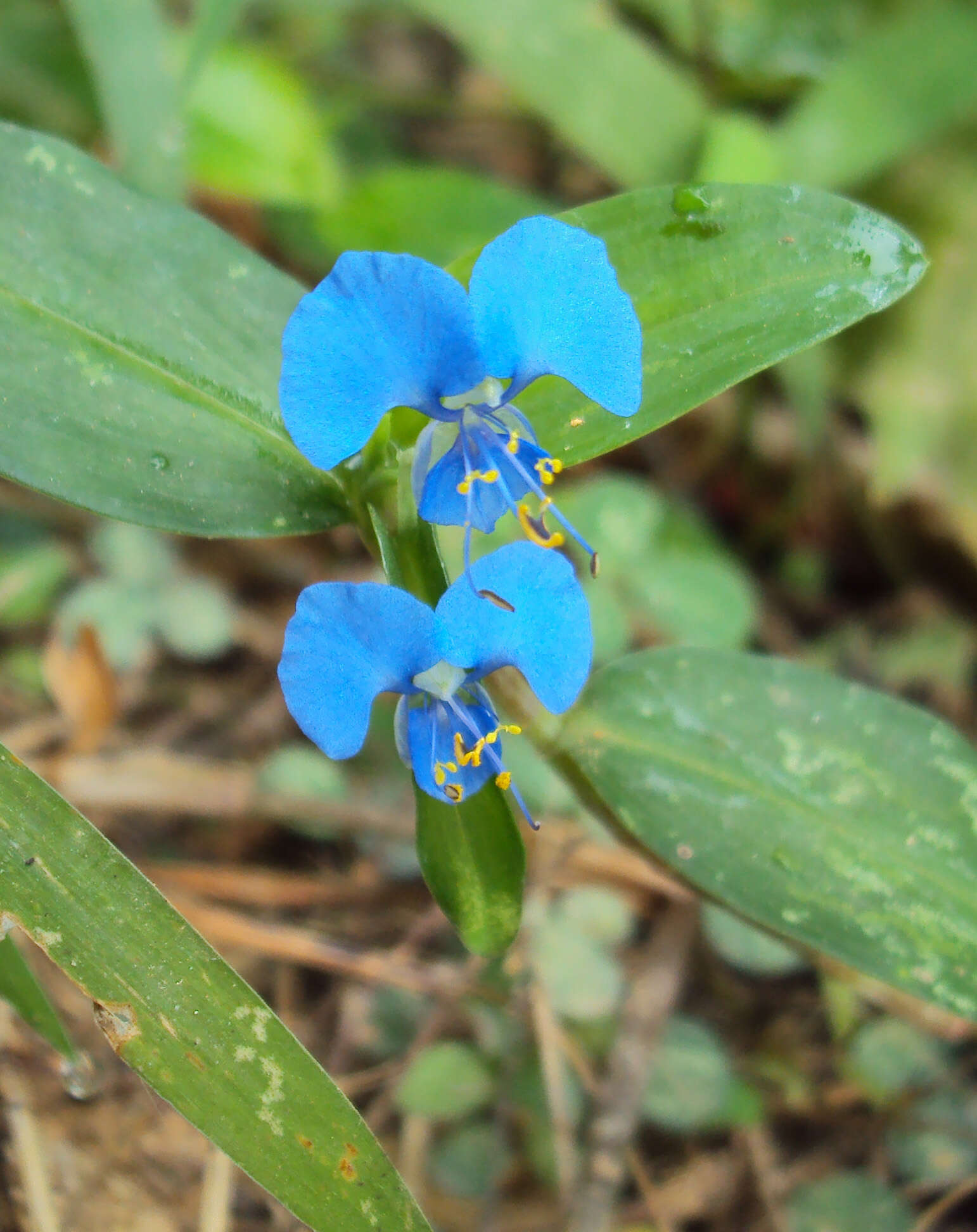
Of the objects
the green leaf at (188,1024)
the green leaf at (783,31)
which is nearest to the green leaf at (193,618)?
the green leaf at (188,1024)

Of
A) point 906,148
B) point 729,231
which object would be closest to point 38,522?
point 729,231

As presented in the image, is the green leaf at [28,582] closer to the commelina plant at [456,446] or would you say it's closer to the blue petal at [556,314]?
the commelina plant at [456,446]

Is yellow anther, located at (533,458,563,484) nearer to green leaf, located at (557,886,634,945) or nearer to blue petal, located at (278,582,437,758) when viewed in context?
blue petal, located at (278,582,437,758)

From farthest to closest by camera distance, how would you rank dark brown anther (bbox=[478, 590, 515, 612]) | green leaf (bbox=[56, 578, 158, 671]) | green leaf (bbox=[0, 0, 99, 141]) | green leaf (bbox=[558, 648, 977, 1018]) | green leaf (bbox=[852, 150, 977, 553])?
green leaf (bbox=[0, 0, 99, 141]), green leaf (bbox=[852, 150, 977, 553]), green leaf (bbox=[56, 578, 158, 671]), green leaf (bbox=[558, 648, 977, 1018]), dark brown anther (bbox=[478, 590, 515, 612])

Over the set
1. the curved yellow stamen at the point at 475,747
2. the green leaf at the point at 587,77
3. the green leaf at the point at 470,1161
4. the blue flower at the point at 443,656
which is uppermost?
the green leaf at the point at 587,77

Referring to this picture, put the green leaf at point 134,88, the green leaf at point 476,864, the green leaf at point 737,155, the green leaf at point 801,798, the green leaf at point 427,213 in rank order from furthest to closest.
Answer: the green leaf at point 427,213 → the green leaf at point 737,155 → the green leaf at point 134,88 → the green leaf at point 801,798 → the green leaf at point 476,864

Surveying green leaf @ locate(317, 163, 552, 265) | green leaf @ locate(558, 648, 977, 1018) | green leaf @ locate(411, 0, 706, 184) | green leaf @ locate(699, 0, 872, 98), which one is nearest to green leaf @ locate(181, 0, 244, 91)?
green leaf @ locate(317, 163, 552, 265)
